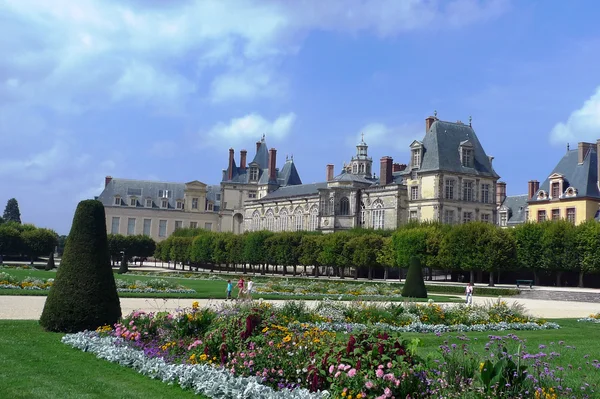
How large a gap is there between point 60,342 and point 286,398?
570cm

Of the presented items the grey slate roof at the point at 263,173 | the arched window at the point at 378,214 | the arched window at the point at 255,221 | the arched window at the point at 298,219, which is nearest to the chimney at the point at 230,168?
the grey slate roof at the point at 263,173

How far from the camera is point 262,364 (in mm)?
7672

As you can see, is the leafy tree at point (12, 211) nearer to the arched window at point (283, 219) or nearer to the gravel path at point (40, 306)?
the arched window at point (283, 219)

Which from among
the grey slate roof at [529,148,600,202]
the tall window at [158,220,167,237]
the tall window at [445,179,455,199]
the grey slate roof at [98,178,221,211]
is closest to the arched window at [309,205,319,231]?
the tall window at [445,179,455,199]

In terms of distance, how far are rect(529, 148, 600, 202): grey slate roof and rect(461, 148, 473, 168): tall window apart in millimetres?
6410

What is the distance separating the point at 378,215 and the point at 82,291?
4566 centimetres

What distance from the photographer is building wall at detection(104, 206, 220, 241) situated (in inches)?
3135

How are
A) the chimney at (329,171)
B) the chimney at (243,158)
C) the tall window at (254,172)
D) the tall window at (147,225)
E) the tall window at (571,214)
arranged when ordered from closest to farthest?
the tall window at (571,214) < the chimney at (329,171) < the tall window at (147,225) < the tall window at (254,172) < the chimney at (243,158)

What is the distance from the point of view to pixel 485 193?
5328cm

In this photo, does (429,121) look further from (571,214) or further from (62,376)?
(62,376)

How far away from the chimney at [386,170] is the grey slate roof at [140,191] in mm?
34355

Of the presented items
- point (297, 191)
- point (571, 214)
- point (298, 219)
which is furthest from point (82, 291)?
point (297, 191)

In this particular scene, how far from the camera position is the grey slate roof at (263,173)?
265 ft

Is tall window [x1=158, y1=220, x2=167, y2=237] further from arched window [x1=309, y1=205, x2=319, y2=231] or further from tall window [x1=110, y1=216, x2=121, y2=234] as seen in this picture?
arched window [x1=309, y1=205, x2=319, y2=231]
